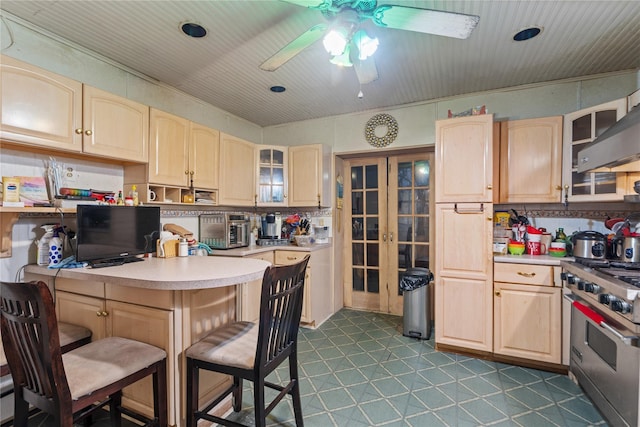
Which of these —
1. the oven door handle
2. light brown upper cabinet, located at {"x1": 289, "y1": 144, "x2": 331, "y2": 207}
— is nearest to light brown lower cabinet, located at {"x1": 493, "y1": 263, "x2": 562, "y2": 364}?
the oven door handle

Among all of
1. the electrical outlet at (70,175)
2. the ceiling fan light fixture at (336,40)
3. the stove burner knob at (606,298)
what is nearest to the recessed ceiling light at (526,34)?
the ceiling fan light fixture at (336,40)

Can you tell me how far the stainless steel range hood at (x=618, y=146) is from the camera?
1.58m

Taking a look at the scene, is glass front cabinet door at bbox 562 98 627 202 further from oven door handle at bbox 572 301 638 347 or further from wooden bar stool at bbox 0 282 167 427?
wooden bar stool at bbox 0 282 167 427

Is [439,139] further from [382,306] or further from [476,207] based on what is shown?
[382,306]

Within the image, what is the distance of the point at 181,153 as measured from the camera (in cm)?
272

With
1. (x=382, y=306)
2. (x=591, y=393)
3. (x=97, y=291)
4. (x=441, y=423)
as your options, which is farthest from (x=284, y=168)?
(x=591, y=393)

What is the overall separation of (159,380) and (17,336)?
0.62m

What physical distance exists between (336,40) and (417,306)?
2526 millimetres

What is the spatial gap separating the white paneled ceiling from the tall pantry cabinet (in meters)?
0.56

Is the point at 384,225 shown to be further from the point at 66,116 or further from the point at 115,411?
the point at 66,116

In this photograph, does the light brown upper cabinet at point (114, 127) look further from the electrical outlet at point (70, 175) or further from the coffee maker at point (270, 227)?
the coffee maker at point (270, 227)

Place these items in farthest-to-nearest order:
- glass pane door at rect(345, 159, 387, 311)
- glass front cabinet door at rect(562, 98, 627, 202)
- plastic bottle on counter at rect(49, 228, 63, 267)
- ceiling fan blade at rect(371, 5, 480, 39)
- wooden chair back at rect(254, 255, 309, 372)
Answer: glass pane door at rect(345, 159, 387, 311), glass front cabinet door at rect(562, 98, 627, 202), plastic bottle on counter at rect(49, 228, 63, 267), ceiling fan blade at rect(371, 5, 480, 39), wooden chair back at rect(254, 255, 309, 372)

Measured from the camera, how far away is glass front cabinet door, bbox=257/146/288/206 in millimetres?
3732

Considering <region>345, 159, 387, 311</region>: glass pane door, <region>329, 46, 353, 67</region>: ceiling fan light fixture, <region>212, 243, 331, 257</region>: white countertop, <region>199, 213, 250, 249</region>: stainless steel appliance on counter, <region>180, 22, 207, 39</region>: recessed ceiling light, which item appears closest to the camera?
<region>329, 46, 353, 67</region>: ceiling fan light fixture
